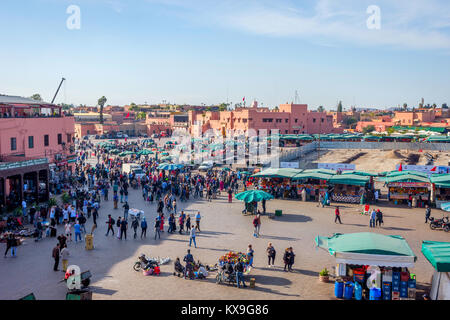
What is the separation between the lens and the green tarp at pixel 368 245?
34.5ft

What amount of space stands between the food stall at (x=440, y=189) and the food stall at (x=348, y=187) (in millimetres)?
3855

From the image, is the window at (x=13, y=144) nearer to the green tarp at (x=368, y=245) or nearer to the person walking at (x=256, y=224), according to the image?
the person walking at (x=256, y=224)

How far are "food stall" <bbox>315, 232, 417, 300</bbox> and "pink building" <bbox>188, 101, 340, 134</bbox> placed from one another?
207 feet

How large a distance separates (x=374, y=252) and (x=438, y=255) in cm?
156

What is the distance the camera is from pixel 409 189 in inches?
956

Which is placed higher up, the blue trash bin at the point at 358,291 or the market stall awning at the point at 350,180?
the market stall awning at the point at 350,180

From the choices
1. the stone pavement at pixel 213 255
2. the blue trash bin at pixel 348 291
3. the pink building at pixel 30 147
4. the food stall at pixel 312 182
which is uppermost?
the pink building at pixel 30 147

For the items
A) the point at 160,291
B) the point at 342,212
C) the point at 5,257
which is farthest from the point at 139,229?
the point at 342,212


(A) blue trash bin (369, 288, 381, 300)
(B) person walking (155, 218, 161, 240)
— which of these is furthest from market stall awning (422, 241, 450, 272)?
(B) person walking (155, 218, 161, 240)

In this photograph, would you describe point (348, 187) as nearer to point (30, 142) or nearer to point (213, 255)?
point (213, 255)

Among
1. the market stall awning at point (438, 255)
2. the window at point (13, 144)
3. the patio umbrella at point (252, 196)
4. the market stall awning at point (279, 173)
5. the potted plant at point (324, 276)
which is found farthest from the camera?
the window at point (13, 144)

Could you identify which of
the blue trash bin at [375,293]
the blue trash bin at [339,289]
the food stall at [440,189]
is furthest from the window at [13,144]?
the food stall at [440,189]

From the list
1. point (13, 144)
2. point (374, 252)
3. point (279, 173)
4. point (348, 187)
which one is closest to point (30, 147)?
point (13, 144)
